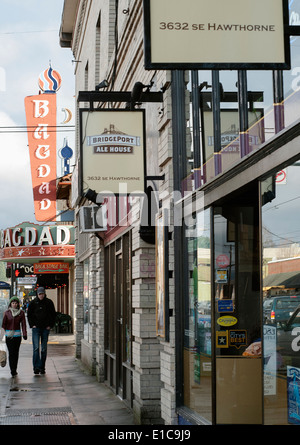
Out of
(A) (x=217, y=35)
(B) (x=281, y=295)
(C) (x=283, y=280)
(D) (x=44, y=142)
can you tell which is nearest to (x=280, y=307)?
(B) (x=281, y=295)

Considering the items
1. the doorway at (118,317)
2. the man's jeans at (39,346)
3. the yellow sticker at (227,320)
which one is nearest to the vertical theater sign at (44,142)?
the man's jeans at (39,346)

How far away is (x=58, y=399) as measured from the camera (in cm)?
1221

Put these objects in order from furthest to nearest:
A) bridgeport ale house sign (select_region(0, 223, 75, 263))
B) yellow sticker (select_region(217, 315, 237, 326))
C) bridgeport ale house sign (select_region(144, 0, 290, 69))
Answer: bridgeport ale house sign (select_region(0, 223, 75, 263)), yellow sticker (select_region(217, 315, 237, 326)), bridgeport ale house sign (select_region(144, 0, 290, 69))

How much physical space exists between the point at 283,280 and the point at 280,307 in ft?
0.71

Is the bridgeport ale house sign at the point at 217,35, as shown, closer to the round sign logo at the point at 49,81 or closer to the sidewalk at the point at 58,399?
the sidewalk at the point at 58,399

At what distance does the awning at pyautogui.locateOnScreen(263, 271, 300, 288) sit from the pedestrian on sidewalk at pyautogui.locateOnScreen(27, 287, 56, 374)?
10.8 m

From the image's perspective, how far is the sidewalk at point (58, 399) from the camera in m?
10.1

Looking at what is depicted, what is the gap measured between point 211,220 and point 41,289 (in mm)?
9493

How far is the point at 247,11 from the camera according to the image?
491 centimetres

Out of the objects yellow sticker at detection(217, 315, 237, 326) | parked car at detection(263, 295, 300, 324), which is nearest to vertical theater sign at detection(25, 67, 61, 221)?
yellow sticker at detection(217, 315, 237, 326)

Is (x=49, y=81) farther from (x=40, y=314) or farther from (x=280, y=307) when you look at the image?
(x=280, y=307)

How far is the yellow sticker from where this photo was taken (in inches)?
271

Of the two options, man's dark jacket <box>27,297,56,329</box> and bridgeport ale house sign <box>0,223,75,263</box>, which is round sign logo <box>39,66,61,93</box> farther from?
man's dark jacket <box>27,297,56,329</box>
